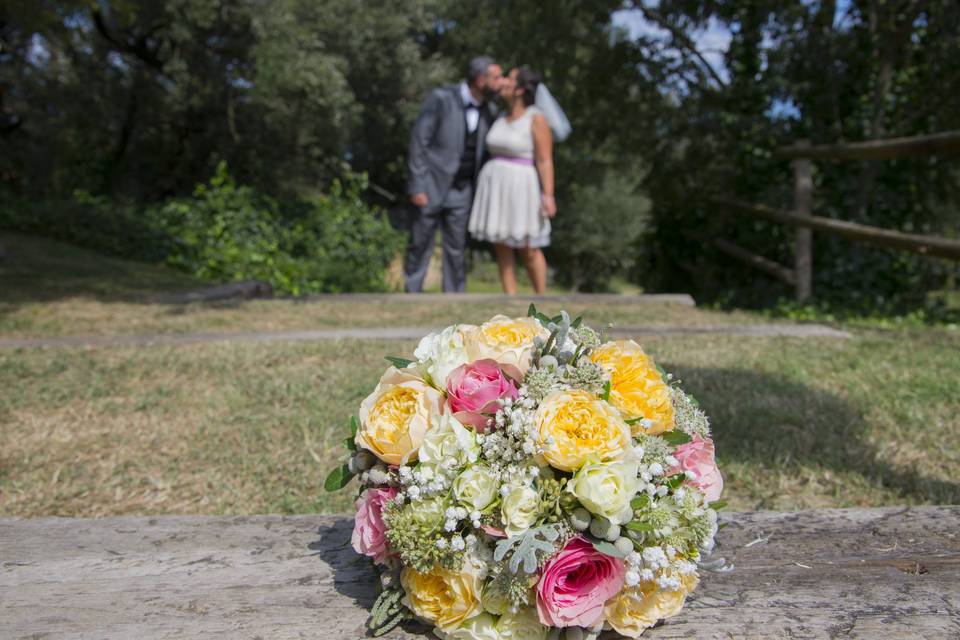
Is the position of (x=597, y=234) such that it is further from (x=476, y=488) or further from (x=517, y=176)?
(x=476, y=488)

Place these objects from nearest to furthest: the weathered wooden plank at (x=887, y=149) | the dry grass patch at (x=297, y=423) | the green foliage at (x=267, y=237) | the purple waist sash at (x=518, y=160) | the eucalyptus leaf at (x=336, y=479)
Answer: the eucalyptus leaf at (x=336, y=479), the dry grass patch at (x=297, y=423), the weathered wooden plank at (x=887, y=149), the purple waist sash at (x=518, y=160), the green foliage at (x=267, y=237)

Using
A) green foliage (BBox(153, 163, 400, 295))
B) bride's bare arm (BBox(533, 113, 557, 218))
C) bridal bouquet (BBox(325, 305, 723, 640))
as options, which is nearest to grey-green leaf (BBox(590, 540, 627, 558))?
bridal bouquet (BBox(325, 305, 723, 640))

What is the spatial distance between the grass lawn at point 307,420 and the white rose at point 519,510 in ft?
4.61

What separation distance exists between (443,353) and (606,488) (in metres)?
0.39

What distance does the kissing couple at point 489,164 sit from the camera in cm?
682

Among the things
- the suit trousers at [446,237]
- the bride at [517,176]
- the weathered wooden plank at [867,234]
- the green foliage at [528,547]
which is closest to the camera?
the green foliage at [528,547]

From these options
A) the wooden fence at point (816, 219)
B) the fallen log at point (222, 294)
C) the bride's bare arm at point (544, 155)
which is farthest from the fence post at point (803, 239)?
the fallen log at point (222, 294)

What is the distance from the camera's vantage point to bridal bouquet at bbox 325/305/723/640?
122 centimetres

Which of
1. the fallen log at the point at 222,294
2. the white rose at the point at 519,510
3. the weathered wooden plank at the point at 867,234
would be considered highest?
the weathered wooden plank at the point at 867,234

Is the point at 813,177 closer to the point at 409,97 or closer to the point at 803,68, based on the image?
the point at 803,68

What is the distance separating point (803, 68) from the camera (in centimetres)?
879

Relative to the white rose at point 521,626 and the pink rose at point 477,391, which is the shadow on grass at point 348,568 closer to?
the white rose at point 521,626

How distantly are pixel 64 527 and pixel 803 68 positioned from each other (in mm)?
9039

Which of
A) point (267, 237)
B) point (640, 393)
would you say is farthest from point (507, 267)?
point (640, 393)
